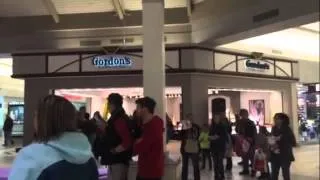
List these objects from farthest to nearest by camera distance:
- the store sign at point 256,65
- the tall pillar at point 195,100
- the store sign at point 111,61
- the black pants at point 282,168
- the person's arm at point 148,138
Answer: the store sign at point 256,65 → the store sign at point 111,61 → the tall pillar at point 195,100 → the black pants at point 282,168 → the person's arm at point 148,138

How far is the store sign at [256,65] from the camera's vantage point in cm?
1613

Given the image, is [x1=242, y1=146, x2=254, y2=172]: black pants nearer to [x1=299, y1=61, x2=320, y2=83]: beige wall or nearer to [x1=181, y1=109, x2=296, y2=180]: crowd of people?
[x1=181, y1=109, x2=296, y2=180]: crowd of people

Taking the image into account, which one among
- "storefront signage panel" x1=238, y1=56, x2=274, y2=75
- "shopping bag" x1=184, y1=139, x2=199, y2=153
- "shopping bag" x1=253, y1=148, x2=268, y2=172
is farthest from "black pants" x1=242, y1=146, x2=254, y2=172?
"storefront signage panel" x1=238, y1=56, x2=274, y2=75

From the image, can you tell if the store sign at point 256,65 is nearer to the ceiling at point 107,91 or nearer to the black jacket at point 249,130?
the ceiling at point 107,91

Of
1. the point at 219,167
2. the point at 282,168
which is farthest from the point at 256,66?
the point at 282,168

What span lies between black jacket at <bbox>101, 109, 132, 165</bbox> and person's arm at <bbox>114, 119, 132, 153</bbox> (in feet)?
0.13

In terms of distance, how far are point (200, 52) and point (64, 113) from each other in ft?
42.4

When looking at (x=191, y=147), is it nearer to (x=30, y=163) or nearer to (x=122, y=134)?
(x=122, y=134)

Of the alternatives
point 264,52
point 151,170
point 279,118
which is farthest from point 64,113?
point 264,52

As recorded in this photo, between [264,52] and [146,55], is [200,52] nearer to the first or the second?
[264,52]

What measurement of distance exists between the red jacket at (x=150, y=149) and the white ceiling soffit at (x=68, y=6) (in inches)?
400

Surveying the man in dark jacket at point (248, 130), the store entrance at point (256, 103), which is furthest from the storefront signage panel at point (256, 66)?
the man in dark jacket at point (248, 130)

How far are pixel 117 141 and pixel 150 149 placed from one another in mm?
500

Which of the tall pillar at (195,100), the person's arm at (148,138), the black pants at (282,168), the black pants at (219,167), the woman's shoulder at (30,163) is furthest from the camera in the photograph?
the tall pillar at (195,100)
